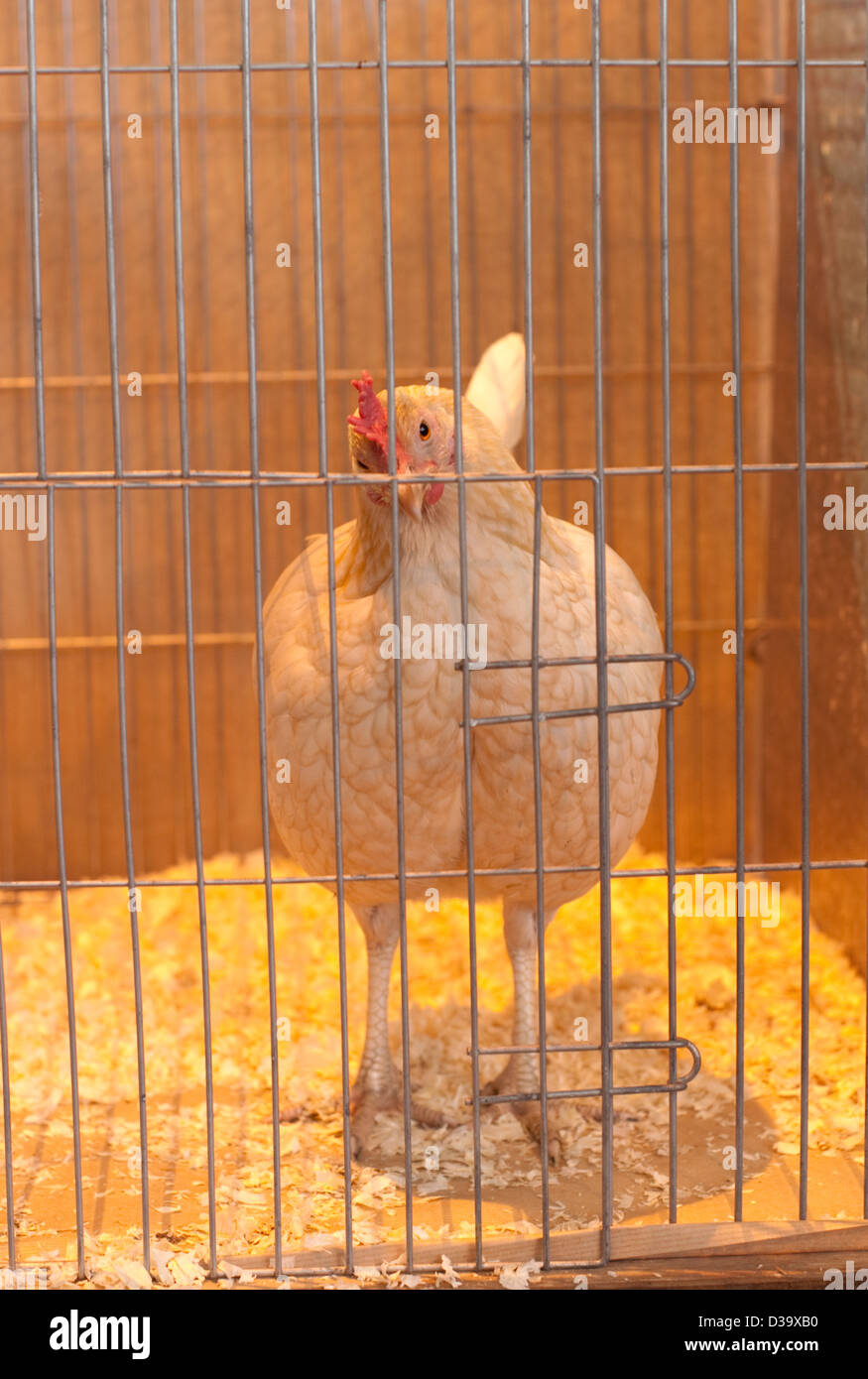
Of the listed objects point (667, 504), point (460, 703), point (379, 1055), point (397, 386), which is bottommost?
point (379, 1055)

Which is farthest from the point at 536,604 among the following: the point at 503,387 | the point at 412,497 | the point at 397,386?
the point at 397,386

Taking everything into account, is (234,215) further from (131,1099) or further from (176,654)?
(131,1099)

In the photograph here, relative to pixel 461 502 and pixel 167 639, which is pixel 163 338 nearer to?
pixel 167 639

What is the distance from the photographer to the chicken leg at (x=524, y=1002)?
2486mm

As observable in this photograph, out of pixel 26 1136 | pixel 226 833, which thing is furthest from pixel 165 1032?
pixel 226 833

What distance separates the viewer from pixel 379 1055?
2.52 meters

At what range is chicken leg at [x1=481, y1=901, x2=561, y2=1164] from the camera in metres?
2.49

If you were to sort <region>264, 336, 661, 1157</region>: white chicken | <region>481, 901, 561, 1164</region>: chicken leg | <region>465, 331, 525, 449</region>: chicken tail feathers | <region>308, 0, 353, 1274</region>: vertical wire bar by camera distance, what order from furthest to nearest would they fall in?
<region>465, 331, 525, 449</region>: chicken tail feathers
<region>481, 901, 561, 1164</region>: chicken leg
<region>264, 336, 661, 1157</region>: white chicken
<region>308, 0, 353, 1274</region>: vertical wire bar

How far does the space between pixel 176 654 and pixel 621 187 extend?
1.74 m

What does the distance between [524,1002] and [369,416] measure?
3.58 feet

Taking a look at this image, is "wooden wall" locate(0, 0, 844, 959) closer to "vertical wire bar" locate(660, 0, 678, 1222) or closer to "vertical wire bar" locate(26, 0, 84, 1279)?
"vertical wire bar" locate(660, 0, 678, 1222)

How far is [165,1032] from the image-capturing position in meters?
2.98

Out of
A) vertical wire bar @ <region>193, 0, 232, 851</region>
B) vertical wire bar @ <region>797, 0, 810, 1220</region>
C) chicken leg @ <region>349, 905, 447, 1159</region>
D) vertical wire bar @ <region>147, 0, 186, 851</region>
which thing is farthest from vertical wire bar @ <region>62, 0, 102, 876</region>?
vertical wire bar @ <region>797, 0, 810, 1220</region>

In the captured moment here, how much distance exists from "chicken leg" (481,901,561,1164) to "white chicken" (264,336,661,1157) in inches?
5.0
